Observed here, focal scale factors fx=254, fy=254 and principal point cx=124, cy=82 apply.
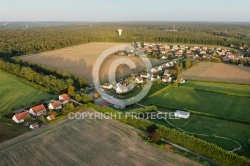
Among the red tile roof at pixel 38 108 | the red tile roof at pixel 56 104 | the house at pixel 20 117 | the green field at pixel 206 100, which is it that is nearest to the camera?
the house at pixel 20 117

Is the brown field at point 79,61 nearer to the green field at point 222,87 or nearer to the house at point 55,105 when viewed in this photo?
the house at point 55,105

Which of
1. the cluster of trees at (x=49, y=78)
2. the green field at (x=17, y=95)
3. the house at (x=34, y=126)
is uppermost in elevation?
the cluster of trees at (x=49, y=78)

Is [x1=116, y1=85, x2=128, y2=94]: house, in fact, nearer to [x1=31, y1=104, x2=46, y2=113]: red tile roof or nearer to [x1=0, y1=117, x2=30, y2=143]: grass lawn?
[x1=31, y1=104, x2=46, y2=113]: red tile roof

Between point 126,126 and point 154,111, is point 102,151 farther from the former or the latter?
point 154,111

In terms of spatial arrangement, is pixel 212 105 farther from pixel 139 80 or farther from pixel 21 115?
pixel 21 115

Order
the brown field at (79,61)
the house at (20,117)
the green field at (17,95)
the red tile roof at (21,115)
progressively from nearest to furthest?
the house at (20,117) < the red tile roof at (21,115) < the green field at (17,95) < the brown field at (79,61)

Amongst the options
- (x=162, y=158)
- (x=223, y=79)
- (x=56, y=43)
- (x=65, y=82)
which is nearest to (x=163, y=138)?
(x=162, y=158)

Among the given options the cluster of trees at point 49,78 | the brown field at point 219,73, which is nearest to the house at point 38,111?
the cluster of trees at point 49,78
